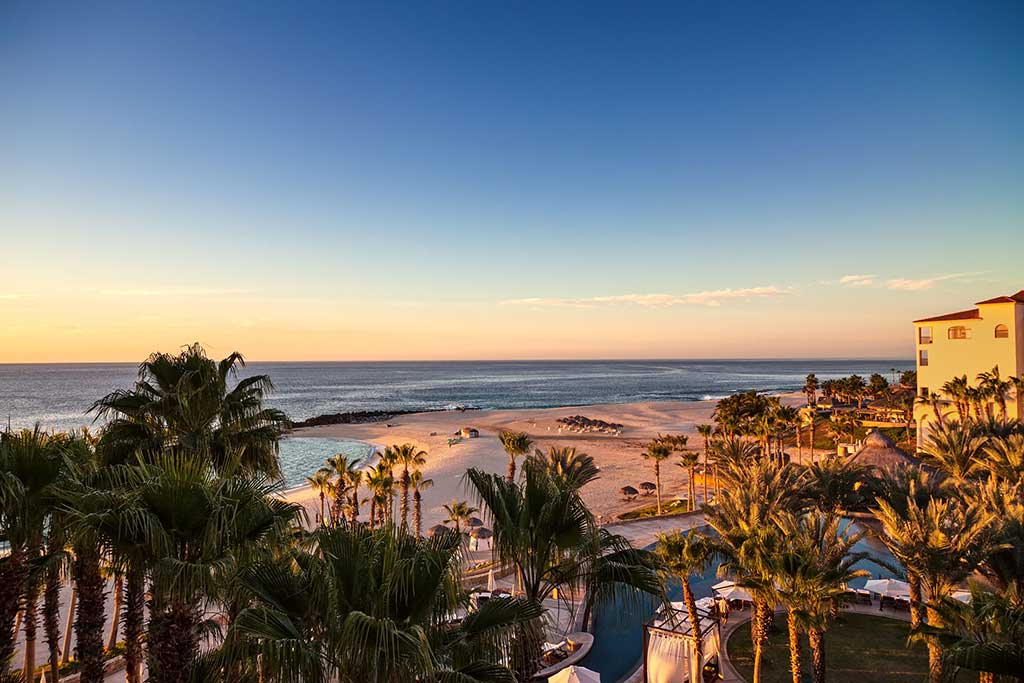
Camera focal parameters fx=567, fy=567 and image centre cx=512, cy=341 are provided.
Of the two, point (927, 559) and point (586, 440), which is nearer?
point (927, 559)

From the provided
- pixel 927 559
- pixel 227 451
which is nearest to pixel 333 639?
pixel 227 451

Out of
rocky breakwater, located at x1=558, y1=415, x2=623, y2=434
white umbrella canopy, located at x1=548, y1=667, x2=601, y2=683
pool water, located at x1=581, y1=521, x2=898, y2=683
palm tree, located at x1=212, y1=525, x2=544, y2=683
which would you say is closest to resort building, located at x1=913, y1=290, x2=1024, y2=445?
pool water, located at x1=581, y1=521, x2=898, y2=683

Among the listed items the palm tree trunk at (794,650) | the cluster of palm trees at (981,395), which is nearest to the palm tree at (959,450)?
the cluster of palm trees at (981,395)

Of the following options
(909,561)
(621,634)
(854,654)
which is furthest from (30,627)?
(909,561)

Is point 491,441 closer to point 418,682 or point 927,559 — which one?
point 927,559

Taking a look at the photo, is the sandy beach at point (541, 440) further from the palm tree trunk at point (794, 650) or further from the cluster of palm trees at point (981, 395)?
the cluster of palm trees at point (981, 395)
